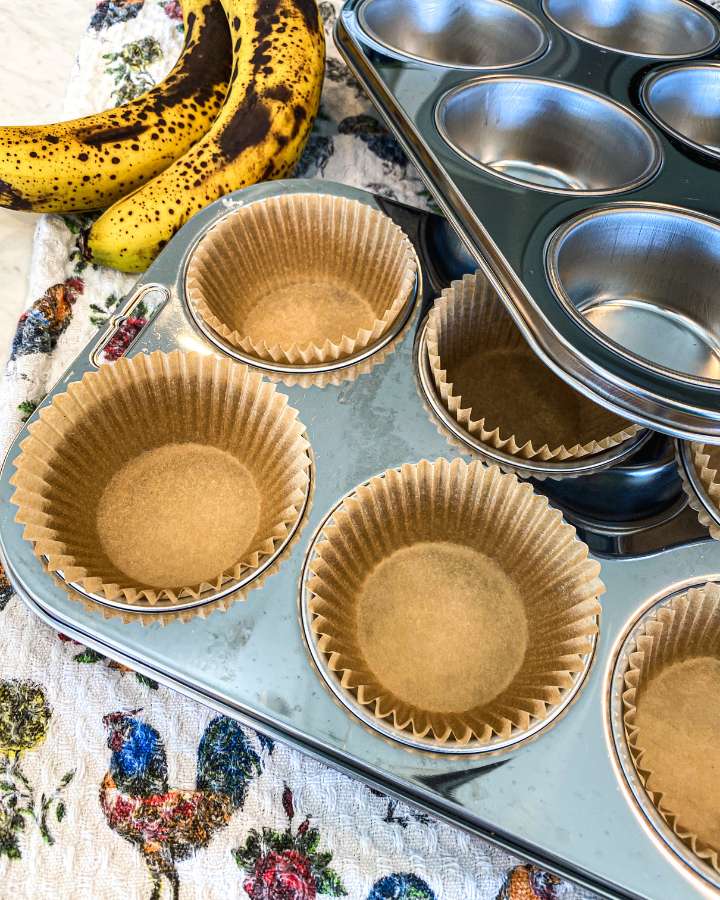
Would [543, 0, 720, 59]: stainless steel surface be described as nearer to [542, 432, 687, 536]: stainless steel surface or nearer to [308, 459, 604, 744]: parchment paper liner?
[542, 432, 687, 536]: stainless steel surface

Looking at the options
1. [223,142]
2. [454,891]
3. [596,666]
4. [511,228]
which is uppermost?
[223,142]

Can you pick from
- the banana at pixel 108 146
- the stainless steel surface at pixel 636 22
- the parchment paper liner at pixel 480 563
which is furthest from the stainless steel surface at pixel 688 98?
the banana at pixel 108 146

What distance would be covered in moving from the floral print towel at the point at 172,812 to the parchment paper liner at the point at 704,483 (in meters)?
0.51

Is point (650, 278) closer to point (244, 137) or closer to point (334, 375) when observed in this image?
point (334, 375)

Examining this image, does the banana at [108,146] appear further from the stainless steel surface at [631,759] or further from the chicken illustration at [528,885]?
the chicken illustration at [528,885]

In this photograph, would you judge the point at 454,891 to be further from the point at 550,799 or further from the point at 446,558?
the point at 446,558

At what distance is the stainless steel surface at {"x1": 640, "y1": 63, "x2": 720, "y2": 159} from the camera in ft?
3.88

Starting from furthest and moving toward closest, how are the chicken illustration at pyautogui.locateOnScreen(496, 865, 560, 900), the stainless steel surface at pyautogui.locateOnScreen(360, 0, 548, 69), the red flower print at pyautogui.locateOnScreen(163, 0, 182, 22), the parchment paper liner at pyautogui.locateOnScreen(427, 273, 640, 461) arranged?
1. the red flower print at pyautogui.locateOnScreen(163, 0, 182, 22)
2. the stainless steel surface at pyautogui.locateOnScreen(360, 0, 548, 69)
3. the parchment paper liner at pyautogui.locateOnScreen(427, 273, 640, 461)
4. the chicken illustration at pyautogui.locateOnScreen(496, 865, 560, 900)

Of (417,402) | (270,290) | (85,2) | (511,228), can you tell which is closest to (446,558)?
(417,402)

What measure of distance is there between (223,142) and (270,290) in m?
0.28

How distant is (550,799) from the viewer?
728mm

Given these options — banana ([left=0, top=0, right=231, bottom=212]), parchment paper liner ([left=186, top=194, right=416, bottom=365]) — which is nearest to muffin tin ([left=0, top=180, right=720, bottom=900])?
parchment paper liner ([left=186, top=194, right=416, bottom=365])

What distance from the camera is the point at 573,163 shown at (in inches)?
51.3

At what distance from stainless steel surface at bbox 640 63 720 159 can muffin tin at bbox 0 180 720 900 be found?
65cm
